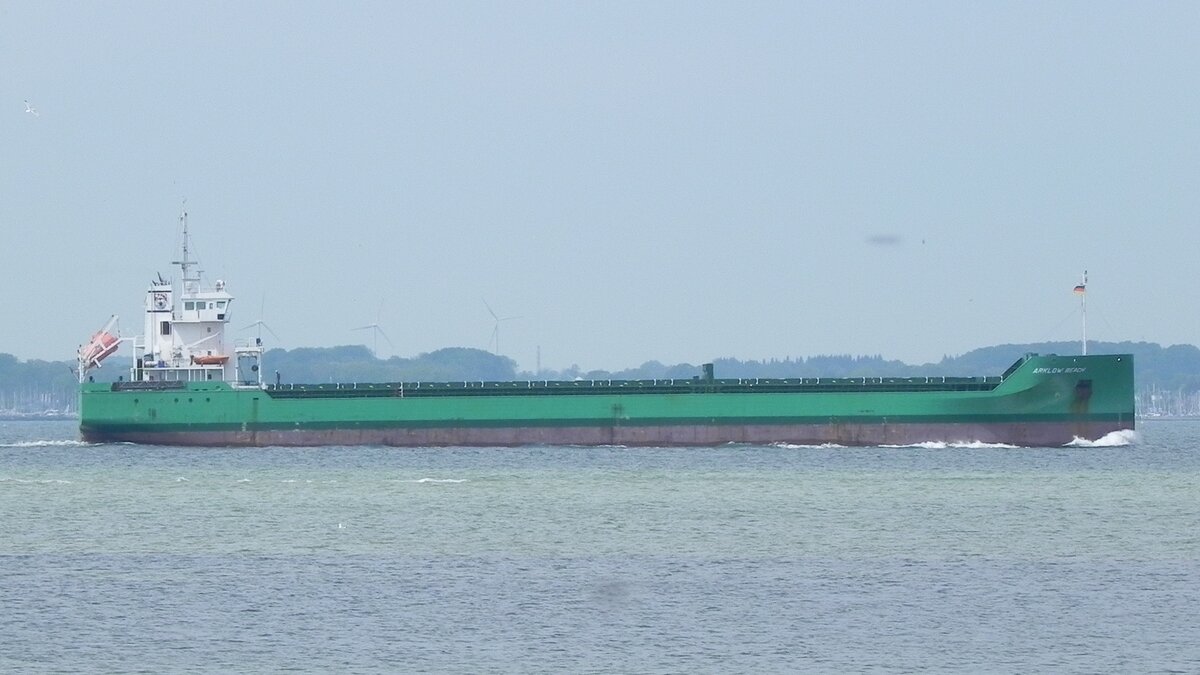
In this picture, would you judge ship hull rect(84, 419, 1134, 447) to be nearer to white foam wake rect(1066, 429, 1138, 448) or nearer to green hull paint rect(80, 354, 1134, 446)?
green hull paint rect(80, 354, 1134, 446)

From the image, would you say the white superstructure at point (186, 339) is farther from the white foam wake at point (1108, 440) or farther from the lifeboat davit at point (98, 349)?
the white foam wake at point (1108, 440)

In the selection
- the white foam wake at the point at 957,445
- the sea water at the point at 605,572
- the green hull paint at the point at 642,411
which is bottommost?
the sea water at the point at 605,572

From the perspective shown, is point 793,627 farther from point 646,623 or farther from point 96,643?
point 96,643

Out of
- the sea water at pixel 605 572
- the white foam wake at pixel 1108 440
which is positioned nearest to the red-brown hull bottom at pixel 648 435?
the white foam wake at pixel 1108 440

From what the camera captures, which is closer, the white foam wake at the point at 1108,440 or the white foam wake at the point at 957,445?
the white foam wake at the point at 1108,440

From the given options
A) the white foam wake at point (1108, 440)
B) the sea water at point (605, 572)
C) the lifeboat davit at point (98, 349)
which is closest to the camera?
the sea water at point (605, 572)

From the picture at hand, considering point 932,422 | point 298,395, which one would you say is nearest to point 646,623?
point 932,422
